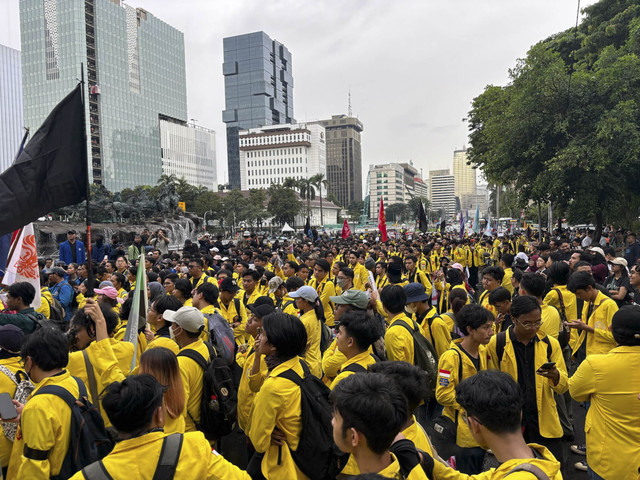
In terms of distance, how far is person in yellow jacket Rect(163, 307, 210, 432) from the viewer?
11.2 ft

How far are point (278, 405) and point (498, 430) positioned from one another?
120 centimetres

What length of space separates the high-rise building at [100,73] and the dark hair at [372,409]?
9297 cm

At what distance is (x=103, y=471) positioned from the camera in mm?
1978

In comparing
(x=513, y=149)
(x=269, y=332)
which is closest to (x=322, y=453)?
(x=269, y=332)

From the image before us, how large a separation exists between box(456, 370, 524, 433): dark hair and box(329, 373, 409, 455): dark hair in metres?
0.34

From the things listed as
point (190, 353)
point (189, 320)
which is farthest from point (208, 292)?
point (190, 353)

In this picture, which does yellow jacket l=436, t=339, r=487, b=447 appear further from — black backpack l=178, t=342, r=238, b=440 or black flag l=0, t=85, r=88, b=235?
black flag l=0, t=85, r=88, b=235

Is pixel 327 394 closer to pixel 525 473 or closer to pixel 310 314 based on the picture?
pixel 525 473

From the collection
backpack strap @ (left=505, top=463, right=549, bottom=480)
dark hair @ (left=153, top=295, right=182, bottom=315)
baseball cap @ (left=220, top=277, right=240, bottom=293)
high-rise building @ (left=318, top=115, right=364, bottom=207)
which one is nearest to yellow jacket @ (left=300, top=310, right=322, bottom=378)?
dark hair @ (left=153, top=295, right=182, bottom=315)

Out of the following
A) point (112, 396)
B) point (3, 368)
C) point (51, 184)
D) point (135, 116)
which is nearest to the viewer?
point (112, 396)

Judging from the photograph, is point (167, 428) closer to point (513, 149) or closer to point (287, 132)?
point (513, 149)

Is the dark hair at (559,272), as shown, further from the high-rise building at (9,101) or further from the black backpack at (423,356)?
the high-rise building at (9,101)

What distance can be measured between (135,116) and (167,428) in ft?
343

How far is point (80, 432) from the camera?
A: 2770mm
